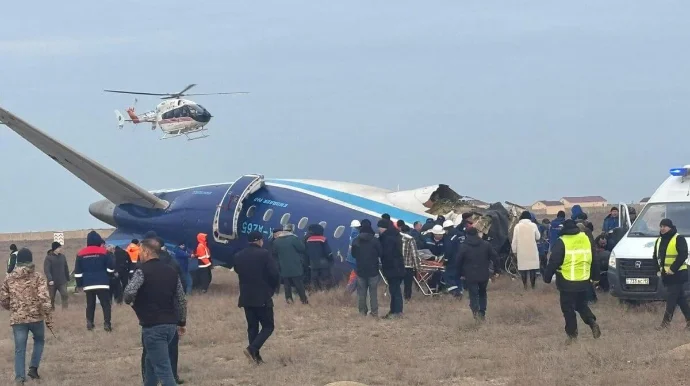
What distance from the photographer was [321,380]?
43.2 feet

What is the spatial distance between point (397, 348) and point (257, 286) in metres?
2.72

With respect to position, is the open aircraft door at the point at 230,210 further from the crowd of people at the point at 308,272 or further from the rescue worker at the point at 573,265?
the rescue worker at the point at 573,265

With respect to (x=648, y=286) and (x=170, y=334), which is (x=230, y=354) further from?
(x=648, y=286)

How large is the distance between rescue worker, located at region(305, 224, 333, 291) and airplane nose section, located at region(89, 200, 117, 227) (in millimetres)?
8965

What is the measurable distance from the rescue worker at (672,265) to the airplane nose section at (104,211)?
57.9 ft

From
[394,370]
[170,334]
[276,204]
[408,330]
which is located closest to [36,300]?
[170,334]

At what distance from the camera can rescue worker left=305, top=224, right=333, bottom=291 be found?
74.7 feet

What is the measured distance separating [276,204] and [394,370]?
12805 millimetres

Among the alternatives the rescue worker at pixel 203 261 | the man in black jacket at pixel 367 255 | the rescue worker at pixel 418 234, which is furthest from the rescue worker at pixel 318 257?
the man in black jacket at pixel 367 255

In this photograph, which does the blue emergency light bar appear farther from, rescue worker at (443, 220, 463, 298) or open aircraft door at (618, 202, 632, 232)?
rescue worker at (443, 220, 463, 298)

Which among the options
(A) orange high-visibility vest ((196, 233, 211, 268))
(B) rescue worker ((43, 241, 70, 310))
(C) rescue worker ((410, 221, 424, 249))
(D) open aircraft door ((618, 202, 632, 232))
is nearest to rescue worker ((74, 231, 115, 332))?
(B) rescue worker ((43, 241, 70, 310))

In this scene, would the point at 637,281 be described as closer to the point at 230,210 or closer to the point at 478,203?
the point at 478,203

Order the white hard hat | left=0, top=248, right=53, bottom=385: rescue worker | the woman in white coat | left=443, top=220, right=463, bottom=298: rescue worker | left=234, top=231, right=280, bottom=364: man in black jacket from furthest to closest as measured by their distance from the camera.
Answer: the woman in white coat < the white hard hat < left=443, top=220, right=463, bottom=298: rescue worker < left=234, top=231, right=280, bottom=364: man in black jacket < left=0, top=248, right=53, bottom=385: rescue worker

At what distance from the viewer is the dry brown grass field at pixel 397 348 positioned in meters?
13.1
